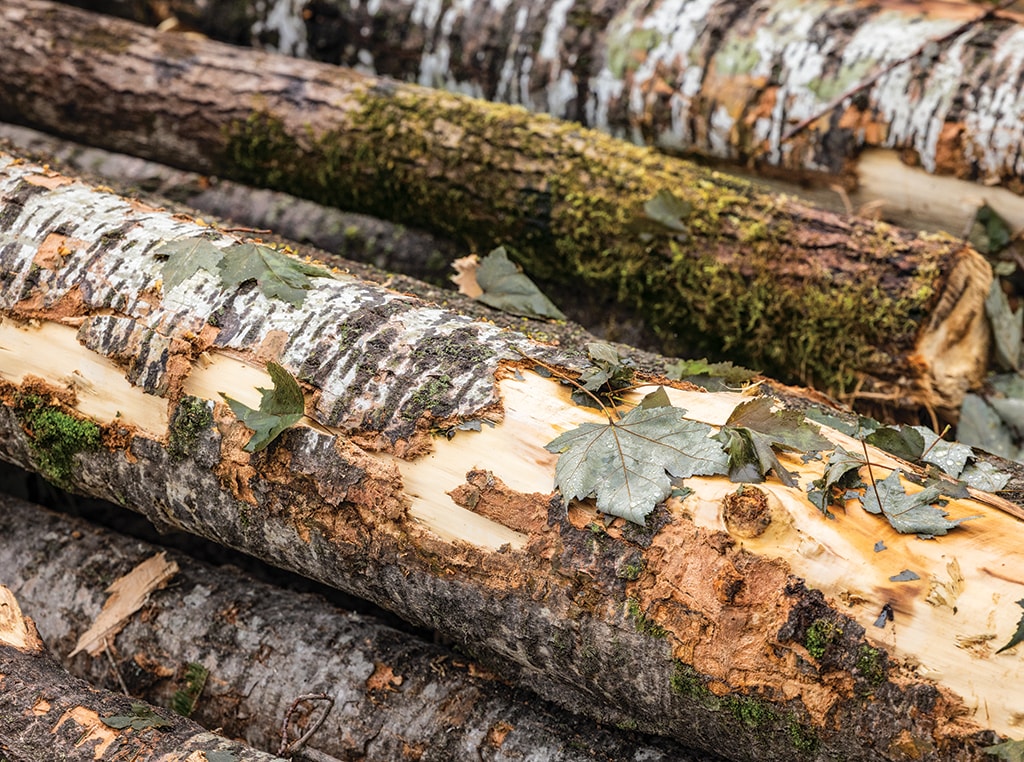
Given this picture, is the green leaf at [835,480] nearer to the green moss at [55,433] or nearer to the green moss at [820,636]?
the green moss at [820,636]

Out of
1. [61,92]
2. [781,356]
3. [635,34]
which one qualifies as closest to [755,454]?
[781,356]

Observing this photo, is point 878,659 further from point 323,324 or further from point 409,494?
point 323,324

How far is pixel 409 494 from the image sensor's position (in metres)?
2.00

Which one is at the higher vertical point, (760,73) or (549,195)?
(760,73)

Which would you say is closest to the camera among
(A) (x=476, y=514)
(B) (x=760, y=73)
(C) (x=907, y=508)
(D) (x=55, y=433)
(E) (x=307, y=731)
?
(C) (x=907, y=508)

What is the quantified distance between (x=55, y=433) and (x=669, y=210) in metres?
2.08

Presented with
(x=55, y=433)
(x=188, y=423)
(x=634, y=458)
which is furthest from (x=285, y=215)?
(x=634, y=458)

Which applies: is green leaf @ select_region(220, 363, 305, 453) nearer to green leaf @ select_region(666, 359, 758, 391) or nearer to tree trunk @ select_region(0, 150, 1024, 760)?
tree trunk @ select_region(0, 150, 1024, 760)

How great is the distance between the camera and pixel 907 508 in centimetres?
183

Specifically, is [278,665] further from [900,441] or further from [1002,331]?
[1002,331]

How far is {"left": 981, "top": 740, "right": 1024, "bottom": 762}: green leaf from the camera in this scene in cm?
162

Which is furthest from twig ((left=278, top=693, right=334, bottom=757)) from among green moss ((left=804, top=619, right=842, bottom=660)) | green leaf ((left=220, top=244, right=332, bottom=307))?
green moss ((left=804, top=619, right=842, bottom=660))

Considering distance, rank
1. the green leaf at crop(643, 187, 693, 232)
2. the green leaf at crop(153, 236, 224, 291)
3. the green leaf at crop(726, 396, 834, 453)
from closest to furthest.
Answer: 1. the green leaf at crop(726, 396, 834, 453)
2. the green leaf at crop(153, 236, 224, 291)
3. the green leaf at crop(643, 187, 693, 232)

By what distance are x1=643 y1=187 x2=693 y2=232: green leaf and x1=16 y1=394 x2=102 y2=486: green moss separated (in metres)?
1.95
